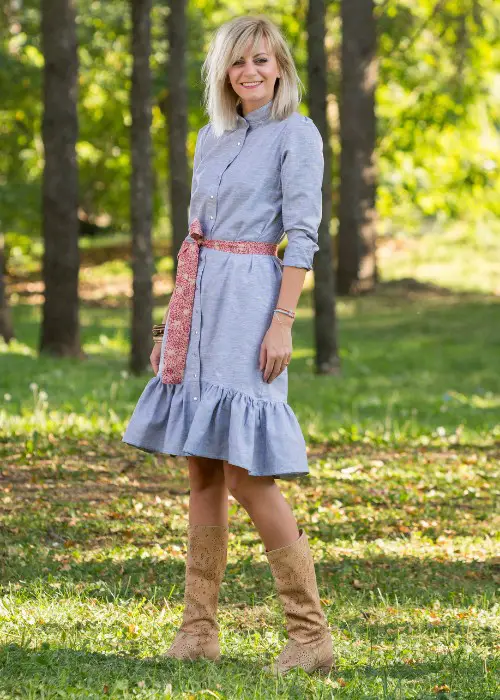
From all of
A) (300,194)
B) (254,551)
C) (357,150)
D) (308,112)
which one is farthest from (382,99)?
(300,194)

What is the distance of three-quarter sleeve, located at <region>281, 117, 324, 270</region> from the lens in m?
4.11

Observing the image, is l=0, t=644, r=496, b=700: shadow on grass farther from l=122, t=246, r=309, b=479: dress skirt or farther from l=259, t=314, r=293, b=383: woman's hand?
l=259, t=314, r=293, b=383: woman's hand

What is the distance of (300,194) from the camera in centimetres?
411

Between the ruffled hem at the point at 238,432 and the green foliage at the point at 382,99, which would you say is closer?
the ruffled hem at the point at 238,432

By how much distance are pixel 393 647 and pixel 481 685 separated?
2.07 ft

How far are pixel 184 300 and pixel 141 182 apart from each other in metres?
8.31

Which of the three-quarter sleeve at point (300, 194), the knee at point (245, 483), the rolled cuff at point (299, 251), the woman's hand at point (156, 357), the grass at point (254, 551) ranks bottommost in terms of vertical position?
the grass at point (254, 551)

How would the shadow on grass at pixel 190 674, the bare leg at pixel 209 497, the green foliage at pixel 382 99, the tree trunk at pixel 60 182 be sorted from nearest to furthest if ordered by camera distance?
the shadow on grass at pixel 190 674, the bare leg at pixel 209 497, the tree trunk at pixel 60 182, the green foliage at pixel 382 99

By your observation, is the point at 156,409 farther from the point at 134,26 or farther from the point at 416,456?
the point at 134,26

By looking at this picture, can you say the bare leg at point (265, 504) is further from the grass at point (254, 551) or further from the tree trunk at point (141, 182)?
Answer: the tree trunk at point (141, 182)

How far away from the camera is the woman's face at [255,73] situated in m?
4.18

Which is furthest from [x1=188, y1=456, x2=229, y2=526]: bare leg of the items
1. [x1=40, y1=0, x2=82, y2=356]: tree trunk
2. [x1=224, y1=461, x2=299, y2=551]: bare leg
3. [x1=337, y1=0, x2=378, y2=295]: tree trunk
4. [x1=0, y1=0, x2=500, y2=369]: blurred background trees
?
[x1=337, y1=0, x2=378, y2=295]: tree trunk

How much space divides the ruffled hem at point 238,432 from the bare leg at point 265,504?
0.09m

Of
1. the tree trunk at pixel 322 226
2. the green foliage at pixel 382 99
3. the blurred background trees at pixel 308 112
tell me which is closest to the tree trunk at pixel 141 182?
the blurred background trees at pixel 308 112
